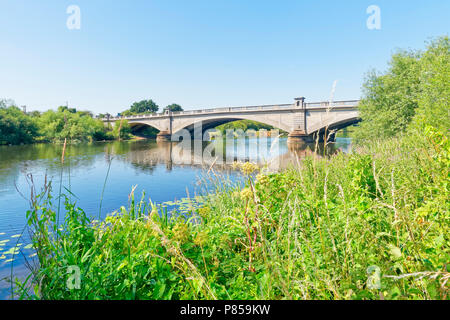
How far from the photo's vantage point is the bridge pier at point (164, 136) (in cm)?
5795

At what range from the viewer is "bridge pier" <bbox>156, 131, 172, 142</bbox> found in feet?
190

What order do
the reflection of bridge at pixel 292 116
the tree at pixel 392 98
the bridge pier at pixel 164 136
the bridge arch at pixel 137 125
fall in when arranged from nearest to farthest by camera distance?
the tree at pixel 392 98
the reflection of bridge at pixel 292 116
the bridge pier at pixel 164 136
the bridge arch at pixel 137 125

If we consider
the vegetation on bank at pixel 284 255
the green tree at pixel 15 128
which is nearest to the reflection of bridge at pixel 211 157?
the vegetation on bank at pixel 284 255

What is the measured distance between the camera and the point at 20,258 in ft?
18.6

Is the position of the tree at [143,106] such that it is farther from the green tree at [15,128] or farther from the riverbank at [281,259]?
the riverbank at [281,259]

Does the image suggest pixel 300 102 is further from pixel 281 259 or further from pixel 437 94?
pixel 281 259

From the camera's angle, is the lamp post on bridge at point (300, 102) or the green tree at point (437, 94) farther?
the lamp post on bridge at point (300, 102)

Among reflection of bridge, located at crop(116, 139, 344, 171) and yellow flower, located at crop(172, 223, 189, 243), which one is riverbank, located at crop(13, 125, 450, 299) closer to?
yellow flower, located at crop(172, 223, 189, 243)

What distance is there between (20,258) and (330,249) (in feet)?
21.8

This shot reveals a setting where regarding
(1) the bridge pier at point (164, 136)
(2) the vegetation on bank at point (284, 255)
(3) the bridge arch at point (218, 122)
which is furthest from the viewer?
(1) the bridge pier at point (164, 136)

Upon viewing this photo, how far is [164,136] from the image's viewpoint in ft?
192

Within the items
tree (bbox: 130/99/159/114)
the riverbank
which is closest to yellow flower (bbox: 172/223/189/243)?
the riverbank
